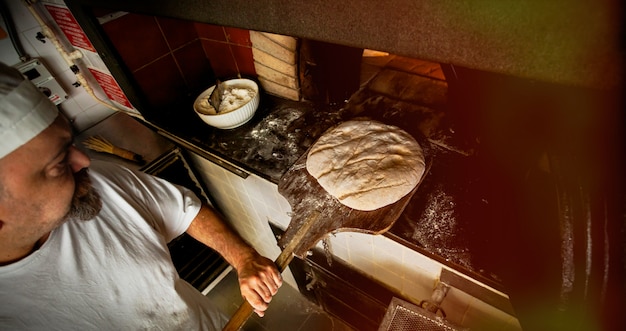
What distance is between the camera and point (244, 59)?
2.46 m

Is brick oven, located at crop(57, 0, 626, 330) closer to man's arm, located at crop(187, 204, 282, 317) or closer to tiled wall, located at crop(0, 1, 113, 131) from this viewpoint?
man's arm, located at crop(187, 204, 282, 317)

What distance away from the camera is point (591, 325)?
0.57 meters

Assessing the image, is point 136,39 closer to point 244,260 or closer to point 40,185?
point 40,185

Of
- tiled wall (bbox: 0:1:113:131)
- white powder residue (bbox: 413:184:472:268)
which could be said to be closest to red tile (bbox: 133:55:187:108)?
tiled wall (bbox: 0:1:113:131)

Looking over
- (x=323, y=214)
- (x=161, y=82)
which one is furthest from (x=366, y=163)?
(x=161, y=82)

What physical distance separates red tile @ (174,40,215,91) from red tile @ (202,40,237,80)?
6 cm

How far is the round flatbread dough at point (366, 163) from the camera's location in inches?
57.1

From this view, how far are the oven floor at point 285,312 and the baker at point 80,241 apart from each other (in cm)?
181

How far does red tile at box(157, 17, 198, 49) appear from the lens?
7.72 feet

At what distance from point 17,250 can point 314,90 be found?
6.46 feet

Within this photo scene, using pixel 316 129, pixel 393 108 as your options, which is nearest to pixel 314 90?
pixel 316 129

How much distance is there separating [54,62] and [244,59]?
→ 1.81 meters

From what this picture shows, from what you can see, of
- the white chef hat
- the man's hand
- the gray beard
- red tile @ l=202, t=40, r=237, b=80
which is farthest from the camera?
red tile @ l=202, t=40, r=237, b=80

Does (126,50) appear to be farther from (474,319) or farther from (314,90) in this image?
(474,319)
